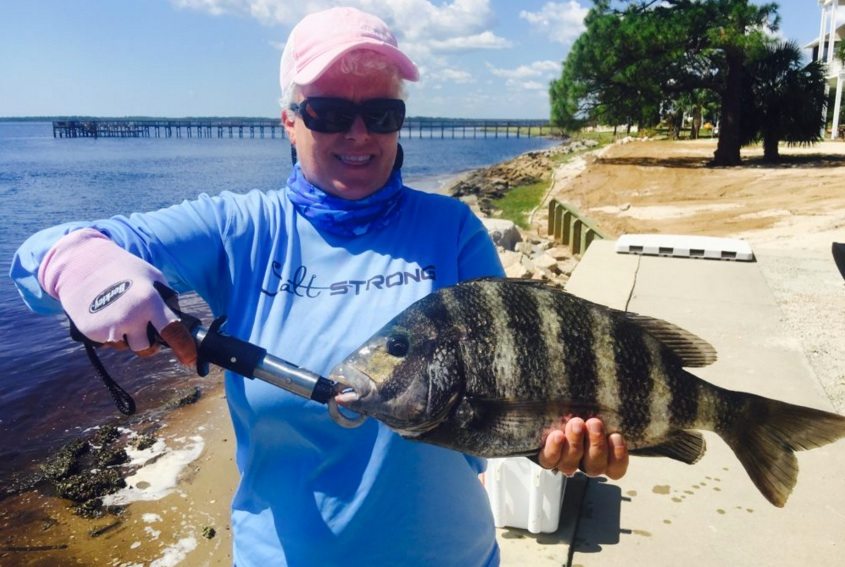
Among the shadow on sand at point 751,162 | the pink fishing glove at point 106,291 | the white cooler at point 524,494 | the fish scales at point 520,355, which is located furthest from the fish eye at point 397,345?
the shadow on sand at point 751,162

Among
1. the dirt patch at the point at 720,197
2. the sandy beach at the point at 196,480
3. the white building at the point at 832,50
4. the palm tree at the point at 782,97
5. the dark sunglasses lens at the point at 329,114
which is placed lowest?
the sandy beach at the point at 196,480

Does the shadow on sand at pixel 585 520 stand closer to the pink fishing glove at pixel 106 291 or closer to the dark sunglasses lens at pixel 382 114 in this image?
the dark sunglasses lens at pixel 382 114

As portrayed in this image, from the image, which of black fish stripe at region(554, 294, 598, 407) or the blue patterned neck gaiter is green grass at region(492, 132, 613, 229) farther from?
black fish stripe at region(554, 294, 598, 407)

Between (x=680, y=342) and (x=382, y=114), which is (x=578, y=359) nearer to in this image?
(x=680, y=342)

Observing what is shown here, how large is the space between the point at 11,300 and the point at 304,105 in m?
15.3

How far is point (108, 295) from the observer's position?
150 centimetres

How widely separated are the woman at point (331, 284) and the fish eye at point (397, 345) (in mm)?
151

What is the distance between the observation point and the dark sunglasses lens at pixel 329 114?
6.45 ft

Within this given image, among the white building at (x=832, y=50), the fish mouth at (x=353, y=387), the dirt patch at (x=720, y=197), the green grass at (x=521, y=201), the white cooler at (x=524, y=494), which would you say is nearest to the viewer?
the fish mouth at (x=353, y=387)

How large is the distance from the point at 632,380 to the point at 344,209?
968mm

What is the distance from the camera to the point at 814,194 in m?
18.5

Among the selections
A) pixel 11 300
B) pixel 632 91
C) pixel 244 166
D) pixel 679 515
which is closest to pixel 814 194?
pixel 632 91

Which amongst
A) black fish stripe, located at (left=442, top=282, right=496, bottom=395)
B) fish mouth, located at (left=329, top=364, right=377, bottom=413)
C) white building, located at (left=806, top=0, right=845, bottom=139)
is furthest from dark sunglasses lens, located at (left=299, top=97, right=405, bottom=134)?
white building, located at (left=806, top=0, right=845, bottom=139)

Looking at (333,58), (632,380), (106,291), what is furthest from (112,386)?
(632,380)
